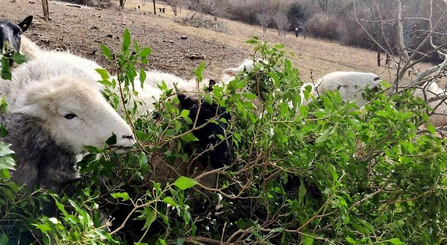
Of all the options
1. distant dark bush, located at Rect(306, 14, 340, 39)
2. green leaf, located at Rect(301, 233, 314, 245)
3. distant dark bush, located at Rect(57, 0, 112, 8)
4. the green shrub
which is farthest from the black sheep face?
distant dark bush, located at Rect(306, 14, 340, 39)

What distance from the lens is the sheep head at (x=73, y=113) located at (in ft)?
8.70

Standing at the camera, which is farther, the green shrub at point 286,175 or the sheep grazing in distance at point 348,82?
the sheep grazing in distance at point 348,82

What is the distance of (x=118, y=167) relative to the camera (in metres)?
2.37

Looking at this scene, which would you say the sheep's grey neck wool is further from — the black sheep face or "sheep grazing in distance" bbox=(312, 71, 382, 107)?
"sheep grazing in distance" bbox=(312, 71, 382, 107)

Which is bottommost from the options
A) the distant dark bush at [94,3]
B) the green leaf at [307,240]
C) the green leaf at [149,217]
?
the distant dark bush at [94,3]

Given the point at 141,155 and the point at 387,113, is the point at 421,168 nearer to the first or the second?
the point at 387,113

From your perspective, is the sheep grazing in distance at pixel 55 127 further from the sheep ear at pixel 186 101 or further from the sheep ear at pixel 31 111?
the sheep ear at pixel 186 101

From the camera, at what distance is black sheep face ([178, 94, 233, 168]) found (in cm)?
264

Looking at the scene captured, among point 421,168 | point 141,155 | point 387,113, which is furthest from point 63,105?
point 421,168

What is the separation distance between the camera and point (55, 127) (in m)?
2.81

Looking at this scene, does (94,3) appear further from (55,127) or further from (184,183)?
(184,183)

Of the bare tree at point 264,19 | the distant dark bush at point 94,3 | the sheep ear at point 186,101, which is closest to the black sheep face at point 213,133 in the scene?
the sheep ear at point 186,101

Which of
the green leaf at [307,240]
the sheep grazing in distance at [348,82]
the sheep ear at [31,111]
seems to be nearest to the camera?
the green leaf at [307,240]

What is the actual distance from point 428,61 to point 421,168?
31584 millimetres
